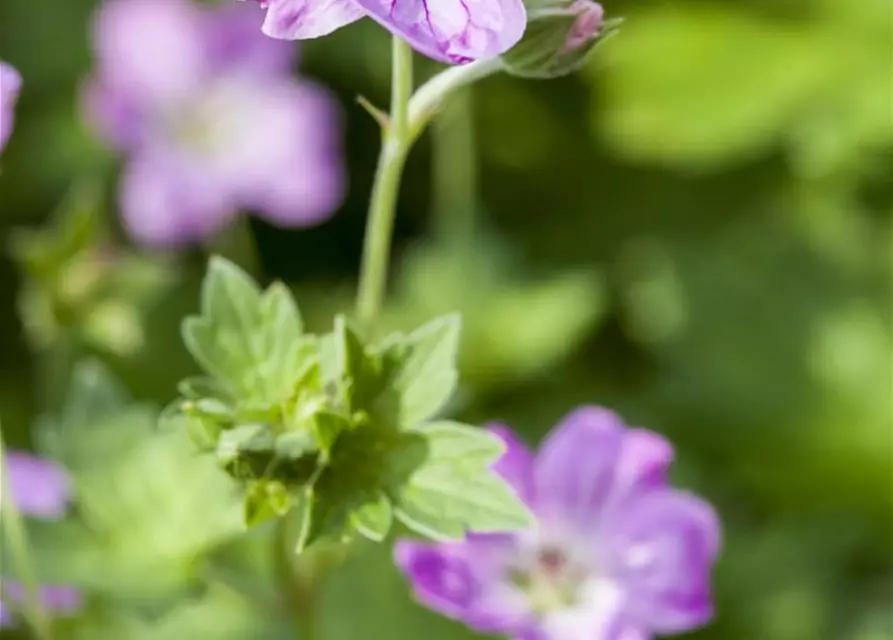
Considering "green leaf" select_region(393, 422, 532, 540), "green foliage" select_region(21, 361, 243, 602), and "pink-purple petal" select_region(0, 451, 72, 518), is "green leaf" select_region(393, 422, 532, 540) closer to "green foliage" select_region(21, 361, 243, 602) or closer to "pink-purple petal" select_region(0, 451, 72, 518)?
"green foliage" select_region(21, 361, 243, 602)

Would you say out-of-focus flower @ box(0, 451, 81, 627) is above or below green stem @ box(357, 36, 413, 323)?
below

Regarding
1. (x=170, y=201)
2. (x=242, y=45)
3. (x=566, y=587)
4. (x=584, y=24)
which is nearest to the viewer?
(x=584, y=24)

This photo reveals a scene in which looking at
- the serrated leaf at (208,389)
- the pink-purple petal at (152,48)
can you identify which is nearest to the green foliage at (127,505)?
Answer: the serrated leaf at (208,389)

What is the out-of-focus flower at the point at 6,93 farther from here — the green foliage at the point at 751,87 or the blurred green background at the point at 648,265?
the green foliage at the point at 751,87

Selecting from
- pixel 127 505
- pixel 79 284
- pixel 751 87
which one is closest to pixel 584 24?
pixel 127 505

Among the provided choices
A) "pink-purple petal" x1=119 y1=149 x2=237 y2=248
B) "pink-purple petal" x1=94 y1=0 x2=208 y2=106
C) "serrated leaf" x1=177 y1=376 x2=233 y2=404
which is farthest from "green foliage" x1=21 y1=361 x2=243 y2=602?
"pink-purple petal" x1=94 y1=0 x2=208 y2=106

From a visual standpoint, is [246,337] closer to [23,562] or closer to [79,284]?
[23,562]
